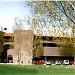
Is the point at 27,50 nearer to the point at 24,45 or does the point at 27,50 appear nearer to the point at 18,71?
the point at 24,45

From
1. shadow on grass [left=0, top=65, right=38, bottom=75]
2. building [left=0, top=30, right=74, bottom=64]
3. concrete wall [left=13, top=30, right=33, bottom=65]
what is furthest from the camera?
building [left=0, top=30, right=74, bottom=64]

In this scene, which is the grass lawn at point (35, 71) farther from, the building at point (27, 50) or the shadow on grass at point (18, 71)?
the building at point (27, 50)

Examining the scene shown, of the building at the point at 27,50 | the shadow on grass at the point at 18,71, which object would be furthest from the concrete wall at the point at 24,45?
the shadow on grass at the point at 18,71

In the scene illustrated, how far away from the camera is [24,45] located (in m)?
85.9

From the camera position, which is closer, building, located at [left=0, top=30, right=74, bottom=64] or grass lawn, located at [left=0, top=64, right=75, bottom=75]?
grass lawn, located at [left=0, top=64, right=75, bottom=75]

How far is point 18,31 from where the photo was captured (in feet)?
259

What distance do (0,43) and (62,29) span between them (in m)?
69.9

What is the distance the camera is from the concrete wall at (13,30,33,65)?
82.6 m

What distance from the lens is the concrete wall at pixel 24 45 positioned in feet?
271

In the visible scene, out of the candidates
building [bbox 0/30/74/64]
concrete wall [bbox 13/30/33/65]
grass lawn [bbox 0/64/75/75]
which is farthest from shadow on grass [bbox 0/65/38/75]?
concrete wall [bbox 13/30/33/65]

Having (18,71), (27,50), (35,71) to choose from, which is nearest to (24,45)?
(27,50)

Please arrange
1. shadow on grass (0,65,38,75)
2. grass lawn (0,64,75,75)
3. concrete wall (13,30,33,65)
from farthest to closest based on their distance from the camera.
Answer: concrete wall (13,30,33,65), grass lawn (0,64,75,75), shadow on grass (0,65,38,75)

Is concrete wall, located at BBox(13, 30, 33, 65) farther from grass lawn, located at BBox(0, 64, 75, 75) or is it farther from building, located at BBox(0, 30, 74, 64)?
grass lawn, located at BBox(0, 64, 75, 75)

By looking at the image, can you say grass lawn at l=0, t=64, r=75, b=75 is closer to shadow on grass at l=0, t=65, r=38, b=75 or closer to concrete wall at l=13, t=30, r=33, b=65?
shadow on grass at l=0, t=65, r=38, b=75
